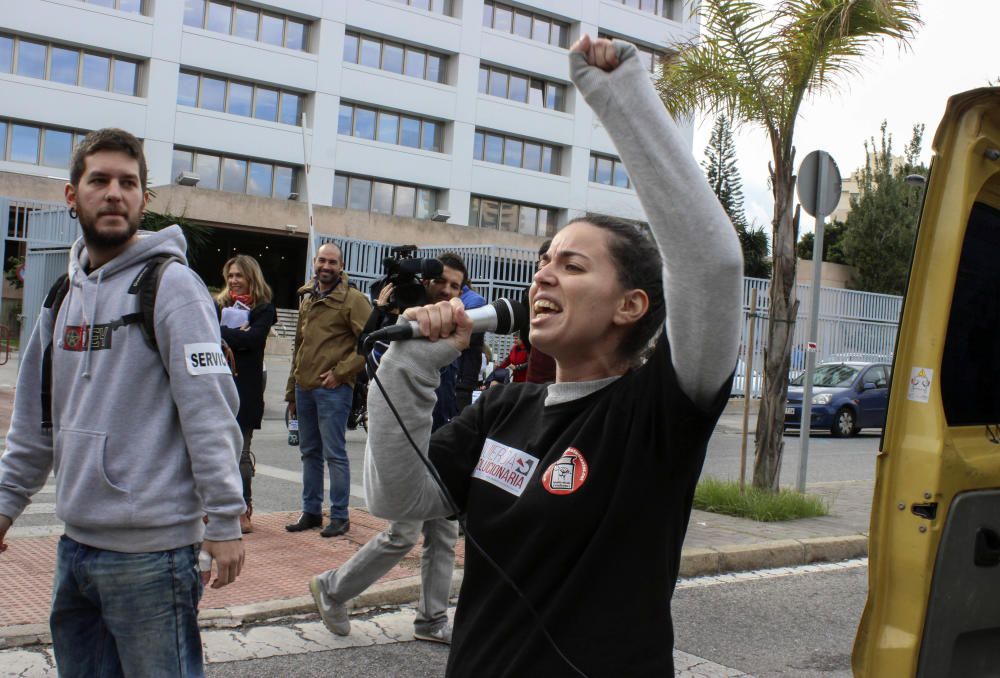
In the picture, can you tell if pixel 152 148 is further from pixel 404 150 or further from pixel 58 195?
pixel 404 150

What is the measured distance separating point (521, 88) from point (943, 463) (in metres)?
42.9

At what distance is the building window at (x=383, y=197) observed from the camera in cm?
3997

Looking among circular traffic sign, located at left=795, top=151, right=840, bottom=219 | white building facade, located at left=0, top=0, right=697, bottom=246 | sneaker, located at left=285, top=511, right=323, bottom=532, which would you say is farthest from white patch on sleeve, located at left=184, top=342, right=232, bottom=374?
white building facade, located at left=0, top=0, right=697, bottom=246

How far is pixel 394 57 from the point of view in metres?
40.9

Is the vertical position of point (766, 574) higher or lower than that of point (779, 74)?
lower

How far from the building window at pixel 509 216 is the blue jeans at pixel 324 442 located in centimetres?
3565

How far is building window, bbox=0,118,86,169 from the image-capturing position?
34000 millimetres

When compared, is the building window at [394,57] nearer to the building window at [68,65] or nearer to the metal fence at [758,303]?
the building window at [68,65]

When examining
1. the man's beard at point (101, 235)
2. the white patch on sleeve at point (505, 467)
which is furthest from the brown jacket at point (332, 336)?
the white patch on sleeve at point (505, 467)

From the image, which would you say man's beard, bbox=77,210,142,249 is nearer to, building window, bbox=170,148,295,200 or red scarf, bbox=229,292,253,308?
red scarf, bbox=229,292,253,308

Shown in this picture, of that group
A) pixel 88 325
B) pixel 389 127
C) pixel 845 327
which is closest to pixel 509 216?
pixel 389 127

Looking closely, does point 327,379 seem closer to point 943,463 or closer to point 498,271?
point 943,463

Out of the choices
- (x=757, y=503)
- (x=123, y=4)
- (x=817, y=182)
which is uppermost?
(x=123, y=4)

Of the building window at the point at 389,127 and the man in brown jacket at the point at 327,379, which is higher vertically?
the building window at the point at 389,127
